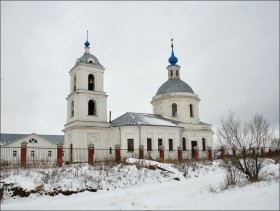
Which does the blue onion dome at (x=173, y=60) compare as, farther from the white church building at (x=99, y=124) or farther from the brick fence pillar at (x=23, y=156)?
the brick fence pillar at (x=23, y=156)

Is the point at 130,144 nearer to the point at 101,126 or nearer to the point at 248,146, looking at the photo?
the point at 101,126

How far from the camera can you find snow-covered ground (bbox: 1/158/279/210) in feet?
35.2

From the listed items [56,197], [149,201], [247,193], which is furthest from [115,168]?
[247,193]

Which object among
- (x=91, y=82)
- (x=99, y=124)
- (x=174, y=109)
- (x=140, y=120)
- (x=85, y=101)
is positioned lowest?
(x=99, y=124)

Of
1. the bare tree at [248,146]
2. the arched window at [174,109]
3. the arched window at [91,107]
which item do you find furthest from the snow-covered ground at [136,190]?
the arched window at [174,109]

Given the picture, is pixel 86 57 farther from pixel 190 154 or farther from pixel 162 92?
pixel 190 154

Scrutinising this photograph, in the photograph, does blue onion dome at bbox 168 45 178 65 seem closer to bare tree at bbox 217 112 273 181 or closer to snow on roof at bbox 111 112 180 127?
snow on roof at bbox 111 112 180 127

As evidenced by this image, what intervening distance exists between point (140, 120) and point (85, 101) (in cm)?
566

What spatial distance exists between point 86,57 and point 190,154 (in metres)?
14.9

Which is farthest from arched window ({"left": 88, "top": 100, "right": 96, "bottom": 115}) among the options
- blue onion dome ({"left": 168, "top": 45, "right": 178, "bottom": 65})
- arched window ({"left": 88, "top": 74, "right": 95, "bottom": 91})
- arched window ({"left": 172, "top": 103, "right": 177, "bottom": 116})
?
blue onion dome ({"left": 168, "top": 45, "right": 178, "bottom": 65})

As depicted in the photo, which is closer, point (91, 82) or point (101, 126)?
point (101, 126)

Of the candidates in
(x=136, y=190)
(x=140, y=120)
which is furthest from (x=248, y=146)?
(x=140, y=120)

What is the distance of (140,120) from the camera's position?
2986 centimetres

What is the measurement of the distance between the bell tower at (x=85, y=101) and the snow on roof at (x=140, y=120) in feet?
5.42
